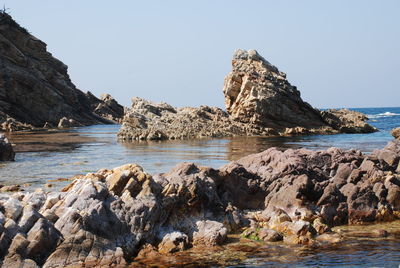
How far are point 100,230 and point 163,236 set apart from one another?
4.88 feet

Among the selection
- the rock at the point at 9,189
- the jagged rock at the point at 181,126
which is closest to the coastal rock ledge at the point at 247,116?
the jagged rock at the point at 181,126

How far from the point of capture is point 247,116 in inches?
1873

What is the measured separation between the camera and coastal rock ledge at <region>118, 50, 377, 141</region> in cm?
4519

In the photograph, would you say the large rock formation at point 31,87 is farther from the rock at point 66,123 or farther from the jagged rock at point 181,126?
the jagged rock at point 181,126

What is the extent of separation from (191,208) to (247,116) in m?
35.3

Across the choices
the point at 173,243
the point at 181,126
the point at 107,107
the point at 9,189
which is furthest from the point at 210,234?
the point at 107,107

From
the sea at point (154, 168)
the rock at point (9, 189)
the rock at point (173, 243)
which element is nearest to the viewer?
the sea at point (154, 168)

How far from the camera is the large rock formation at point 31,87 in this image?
2849 inches

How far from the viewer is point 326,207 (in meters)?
14.0

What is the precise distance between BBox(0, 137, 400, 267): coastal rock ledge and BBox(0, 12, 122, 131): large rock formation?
51314 mm

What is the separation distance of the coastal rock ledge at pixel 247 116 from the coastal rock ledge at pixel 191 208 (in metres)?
28.8

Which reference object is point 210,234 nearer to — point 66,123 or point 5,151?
point 5,151

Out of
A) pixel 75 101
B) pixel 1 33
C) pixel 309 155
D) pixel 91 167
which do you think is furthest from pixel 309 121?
pixel 1 33

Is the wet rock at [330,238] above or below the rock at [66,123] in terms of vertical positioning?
below
